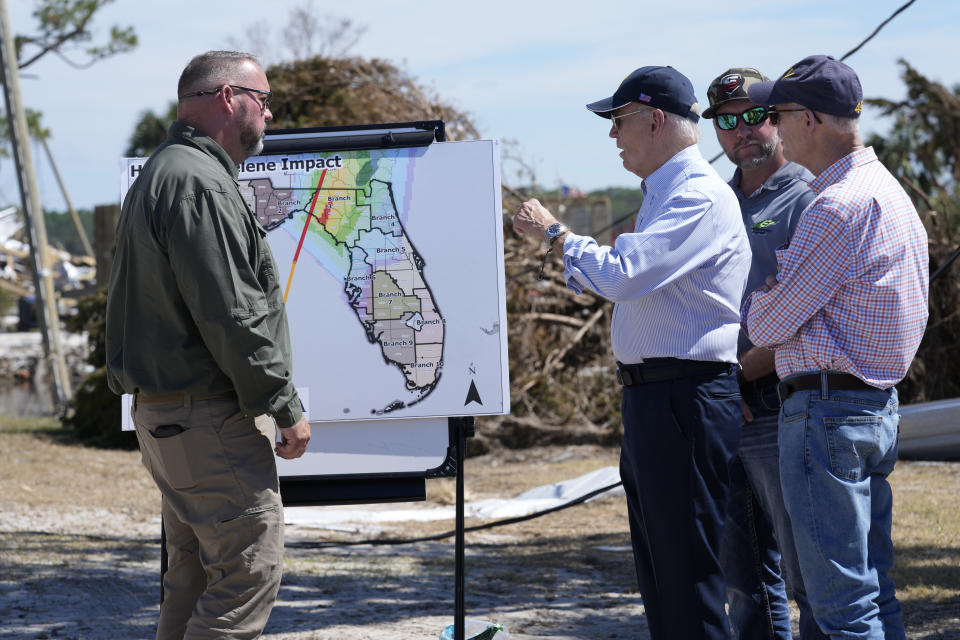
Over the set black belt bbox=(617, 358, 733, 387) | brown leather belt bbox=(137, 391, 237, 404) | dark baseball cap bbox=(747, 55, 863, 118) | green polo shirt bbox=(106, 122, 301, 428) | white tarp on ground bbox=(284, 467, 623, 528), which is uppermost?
dark baseball cap bbox=(747, 55, 863, 118)

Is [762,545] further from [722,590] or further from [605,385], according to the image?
[605,385]

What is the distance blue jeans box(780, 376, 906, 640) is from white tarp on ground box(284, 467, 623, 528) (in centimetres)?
465

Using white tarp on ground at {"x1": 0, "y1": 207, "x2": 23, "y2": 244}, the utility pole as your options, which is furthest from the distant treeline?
the utility pole

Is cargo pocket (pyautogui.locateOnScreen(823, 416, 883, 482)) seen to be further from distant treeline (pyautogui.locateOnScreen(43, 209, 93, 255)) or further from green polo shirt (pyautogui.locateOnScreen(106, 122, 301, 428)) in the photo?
distant treeline (pyautogui.locateOnScreen(43, 209, 93, 255))

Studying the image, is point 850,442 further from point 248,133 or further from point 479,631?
point 248,133

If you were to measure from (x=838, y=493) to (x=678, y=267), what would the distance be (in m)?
0.78

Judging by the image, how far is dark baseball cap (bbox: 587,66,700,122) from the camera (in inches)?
120

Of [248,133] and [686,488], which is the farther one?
[248,133]

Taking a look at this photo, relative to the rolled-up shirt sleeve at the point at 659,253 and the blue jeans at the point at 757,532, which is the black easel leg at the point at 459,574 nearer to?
the blue jeans at the point at 757,532

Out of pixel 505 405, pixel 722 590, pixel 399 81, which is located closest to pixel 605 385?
pixel 399 81

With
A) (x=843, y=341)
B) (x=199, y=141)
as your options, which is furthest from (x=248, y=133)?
(x=843, y=341)

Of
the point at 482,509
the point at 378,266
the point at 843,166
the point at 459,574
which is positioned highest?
the point at 843,166

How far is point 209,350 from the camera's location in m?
2.92

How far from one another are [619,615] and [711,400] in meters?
2.14
